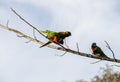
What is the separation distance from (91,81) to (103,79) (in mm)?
2240

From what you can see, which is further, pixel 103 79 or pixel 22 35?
pixel 103 79

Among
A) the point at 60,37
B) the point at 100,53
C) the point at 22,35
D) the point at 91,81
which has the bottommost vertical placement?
the point at 91,81

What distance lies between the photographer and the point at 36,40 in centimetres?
843

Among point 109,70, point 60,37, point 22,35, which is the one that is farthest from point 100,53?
point 109,70

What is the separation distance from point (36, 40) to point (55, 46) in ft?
1.59

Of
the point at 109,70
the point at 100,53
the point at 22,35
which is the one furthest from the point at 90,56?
the point at 109,70

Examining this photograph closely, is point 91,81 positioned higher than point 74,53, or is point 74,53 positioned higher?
point 74,53

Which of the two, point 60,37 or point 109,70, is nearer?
point 60,37

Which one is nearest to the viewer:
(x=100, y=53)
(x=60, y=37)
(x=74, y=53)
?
(x=74, y=53)

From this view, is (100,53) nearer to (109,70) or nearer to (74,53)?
(74,53)

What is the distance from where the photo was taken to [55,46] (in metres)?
8.62

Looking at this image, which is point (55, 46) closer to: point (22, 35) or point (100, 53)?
point (22, 35)

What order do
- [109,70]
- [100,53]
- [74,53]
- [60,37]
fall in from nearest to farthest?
[74,53]
[60,37]
[100,53]
[109,70]

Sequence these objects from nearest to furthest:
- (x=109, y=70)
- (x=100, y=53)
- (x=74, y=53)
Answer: (x=74, y=53) → (x=100, y=53) → (x=109, y=70)
